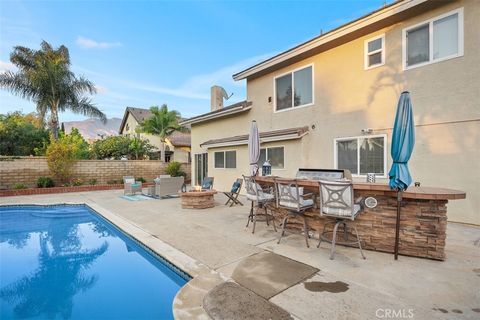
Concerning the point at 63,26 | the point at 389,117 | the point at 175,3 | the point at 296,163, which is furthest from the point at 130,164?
the point at 389,117

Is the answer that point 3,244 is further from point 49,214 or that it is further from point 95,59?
point 95,59

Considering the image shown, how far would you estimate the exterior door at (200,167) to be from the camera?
671 inches

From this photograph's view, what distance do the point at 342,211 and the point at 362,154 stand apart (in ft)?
16.6

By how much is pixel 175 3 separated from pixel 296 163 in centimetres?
1049

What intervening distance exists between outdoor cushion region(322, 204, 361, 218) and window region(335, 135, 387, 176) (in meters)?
4.33

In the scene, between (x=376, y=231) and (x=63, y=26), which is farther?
(x=63, y=26)

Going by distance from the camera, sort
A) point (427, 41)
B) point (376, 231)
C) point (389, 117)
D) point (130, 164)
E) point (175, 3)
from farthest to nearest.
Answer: point (130, 164) → point (175, 3) → point (389, 117) → point (427, 41) → point (376, 231)

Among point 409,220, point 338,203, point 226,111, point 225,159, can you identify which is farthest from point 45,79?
point 409,220

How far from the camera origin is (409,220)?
15.2 ft

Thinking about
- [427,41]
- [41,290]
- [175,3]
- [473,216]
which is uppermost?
[175,3]

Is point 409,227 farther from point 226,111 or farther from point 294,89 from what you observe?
point 226,111

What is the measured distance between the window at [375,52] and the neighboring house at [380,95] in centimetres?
3

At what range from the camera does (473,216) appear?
6.79 m

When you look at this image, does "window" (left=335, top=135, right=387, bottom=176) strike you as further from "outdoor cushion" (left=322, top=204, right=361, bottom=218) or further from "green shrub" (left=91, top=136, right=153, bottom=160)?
"green shrub" (left=91, top=136, right=153, bottom=160)
